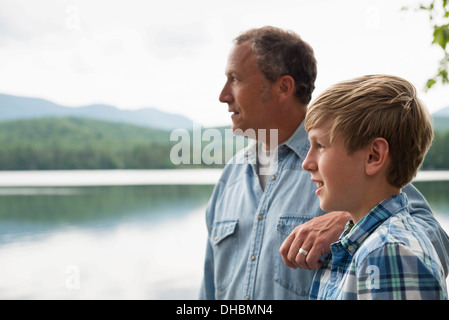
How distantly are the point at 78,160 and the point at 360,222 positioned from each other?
22448mm

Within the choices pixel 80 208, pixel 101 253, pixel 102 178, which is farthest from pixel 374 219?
pixel 102 178

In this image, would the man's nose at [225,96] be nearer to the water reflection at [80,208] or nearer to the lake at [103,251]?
the lake at [103,251]

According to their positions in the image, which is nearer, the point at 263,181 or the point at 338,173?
the point at 338,173

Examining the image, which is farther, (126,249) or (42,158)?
(42,158)

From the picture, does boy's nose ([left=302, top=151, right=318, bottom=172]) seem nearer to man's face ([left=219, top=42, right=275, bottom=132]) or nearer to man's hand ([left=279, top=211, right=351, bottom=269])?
man's hand ([left=279, top=211, right=351, bottom=269])

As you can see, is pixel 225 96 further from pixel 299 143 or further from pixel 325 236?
pixel 325 236

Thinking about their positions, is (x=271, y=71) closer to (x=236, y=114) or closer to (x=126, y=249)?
(x=236, y=114)

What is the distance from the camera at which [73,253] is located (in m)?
7.96

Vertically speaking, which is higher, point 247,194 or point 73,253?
point 247,194

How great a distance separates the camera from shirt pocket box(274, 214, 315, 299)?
1175mm

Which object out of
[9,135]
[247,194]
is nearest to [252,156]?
A: [247,194]

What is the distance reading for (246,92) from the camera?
1409 millimetres

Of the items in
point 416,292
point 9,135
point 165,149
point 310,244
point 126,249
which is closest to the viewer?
point 416,292

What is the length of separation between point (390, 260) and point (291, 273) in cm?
59
